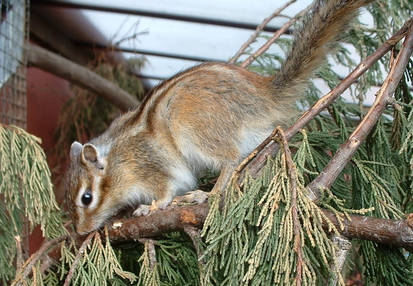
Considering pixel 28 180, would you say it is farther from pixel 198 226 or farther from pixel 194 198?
pixel 198 226

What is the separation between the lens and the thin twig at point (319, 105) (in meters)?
1.23

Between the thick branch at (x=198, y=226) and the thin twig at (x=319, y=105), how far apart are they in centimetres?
16

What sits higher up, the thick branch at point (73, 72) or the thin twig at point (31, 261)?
the thick branch at point (73, 72)

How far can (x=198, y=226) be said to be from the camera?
1273 millimetres

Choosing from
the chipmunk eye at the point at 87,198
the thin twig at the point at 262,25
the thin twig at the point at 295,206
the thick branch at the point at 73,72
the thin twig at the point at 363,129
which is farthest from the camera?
the thick branch at the point at 73,72

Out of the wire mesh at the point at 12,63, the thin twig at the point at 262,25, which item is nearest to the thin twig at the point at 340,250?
the thin twig at the point at 262,25

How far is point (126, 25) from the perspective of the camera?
4199 mm

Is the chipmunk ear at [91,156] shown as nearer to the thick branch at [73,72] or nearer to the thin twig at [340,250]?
the thick branch at [73,72]

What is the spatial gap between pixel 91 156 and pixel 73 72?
1.50 meters

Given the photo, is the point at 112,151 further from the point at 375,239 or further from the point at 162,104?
the point at 375,239

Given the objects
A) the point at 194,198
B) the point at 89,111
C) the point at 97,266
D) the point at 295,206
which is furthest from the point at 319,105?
the point at 89,111

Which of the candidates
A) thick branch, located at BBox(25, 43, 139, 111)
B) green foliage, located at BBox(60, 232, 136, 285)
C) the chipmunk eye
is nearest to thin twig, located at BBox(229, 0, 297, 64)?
thick branch, located at BBox(25, 43, 139, 111)

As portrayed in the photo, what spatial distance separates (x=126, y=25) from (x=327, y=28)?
9.53 feet

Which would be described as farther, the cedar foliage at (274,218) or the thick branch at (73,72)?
the thick branch at (73,72)
